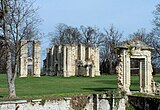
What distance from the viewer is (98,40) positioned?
77.6 m

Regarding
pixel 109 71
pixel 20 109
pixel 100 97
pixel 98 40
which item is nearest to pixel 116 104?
pixel 100 97

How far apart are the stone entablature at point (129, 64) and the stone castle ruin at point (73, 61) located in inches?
1172

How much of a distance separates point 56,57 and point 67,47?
4431mm

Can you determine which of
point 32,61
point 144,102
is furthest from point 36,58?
point 144,102

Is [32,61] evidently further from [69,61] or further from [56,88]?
[56,88]

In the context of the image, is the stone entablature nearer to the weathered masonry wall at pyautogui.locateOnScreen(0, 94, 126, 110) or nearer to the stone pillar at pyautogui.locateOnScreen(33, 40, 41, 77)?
the weathered masonry wall at pyautogui.locateOnScreen(0, 94, 126, 110)

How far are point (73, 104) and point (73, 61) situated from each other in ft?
122

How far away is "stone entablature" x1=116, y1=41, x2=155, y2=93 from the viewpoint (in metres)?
24.0

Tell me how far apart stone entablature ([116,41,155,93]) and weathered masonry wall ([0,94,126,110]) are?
2.32 meters

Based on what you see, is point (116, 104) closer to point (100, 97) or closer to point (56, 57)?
point (100, 97)

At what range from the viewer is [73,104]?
20.4 meters

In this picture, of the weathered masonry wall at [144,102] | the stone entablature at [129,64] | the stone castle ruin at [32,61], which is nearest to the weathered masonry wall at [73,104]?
the weathered masonry wall at [144,102]

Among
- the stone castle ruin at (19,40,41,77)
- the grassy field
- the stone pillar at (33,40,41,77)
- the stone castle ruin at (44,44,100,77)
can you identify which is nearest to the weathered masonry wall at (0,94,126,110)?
the grassy field

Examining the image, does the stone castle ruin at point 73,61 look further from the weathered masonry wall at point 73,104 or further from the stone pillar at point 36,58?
the weathered masonry wall at point 73,104
